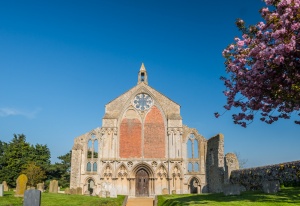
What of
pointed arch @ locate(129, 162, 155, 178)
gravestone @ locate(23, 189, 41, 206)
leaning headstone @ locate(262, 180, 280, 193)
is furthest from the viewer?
pointed arch @ locate(129, 162, 155, 178)

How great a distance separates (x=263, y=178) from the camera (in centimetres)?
2281

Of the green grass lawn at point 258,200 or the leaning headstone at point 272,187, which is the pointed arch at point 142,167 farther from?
the leaning headstone at point 272,187

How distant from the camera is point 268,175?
22188 mm

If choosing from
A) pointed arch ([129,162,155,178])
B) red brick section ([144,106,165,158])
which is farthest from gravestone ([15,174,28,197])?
red brick section ([144,106,165,158])

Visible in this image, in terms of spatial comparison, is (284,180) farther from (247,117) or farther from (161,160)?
(161,160)

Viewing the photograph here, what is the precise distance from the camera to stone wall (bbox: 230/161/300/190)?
1966 cm

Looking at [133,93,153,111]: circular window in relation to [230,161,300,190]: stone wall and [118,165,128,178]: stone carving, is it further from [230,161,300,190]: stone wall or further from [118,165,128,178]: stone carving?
[230,161,300,190]: stone wall

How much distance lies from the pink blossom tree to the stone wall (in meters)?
8.39

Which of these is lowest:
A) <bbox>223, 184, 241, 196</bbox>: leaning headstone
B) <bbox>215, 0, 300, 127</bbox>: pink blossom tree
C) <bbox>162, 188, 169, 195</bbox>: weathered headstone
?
<bbox>162, 188, 169, 195</bbox>: weathered headstone

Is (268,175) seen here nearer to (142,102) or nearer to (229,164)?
(229,164)

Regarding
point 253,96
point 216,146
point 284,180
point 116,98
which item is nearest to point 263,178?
point 284,180

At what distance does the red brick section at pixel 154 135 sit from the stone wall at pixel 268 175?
10.2 m

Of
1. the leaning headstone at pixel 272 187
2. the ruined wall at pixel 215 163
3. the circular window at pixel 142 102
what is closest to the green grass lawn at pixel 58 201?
the leaning headstone at pixel 272 187

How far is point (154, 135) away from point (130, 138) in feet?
9.50
